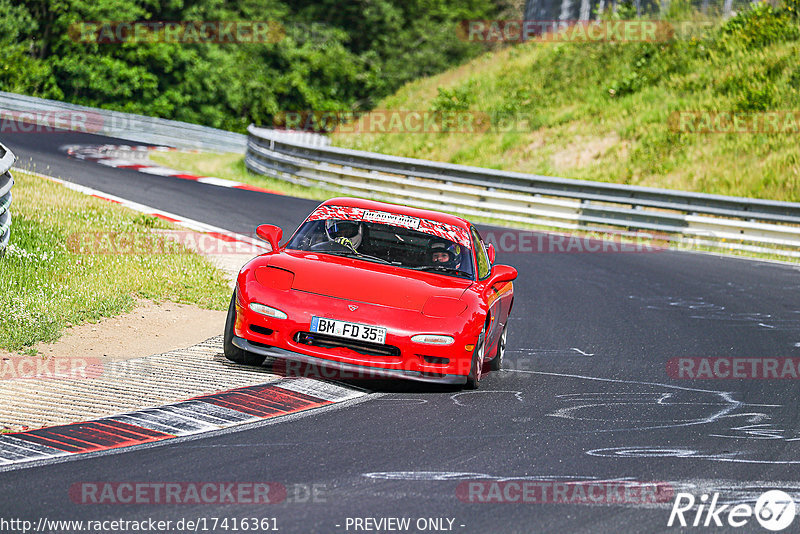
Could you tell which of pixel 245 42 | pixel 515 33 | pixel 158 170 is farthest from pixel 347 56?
pixel 158 170

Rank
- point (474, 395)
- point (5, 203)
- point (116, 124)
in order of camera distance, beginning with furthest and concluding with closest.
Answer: point (116, 124), point (5, 203), point (474, 395)

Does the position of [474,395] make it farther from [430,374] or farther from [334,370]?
[334,370]

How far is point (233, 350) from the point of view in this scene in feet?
25.7

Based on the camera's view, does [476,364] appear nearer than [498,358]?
Yes

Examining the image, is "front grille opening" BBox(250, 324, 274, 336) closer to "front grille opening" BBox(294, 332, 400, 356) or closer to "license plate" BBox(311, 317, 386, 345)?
"front grille opening" BBox(294, 332, 400, 356)

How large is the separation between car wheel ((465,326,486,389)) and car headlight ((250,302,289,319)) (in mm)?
1413

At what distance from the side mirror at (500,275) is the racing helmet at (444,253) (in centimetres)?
32

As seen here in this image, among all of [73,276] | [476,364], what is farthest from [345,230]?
[73,276]

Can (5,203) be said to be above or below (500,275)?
below

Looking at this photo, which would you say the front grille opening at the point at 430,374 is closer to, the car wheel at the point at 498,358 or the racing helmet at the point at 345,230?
the car wheel at the point at 498,358

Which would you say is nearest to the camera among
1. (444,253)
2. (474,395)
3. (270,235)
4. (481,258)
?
(474,395)

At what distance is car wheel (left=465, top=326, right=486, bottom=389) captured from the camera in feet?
25.1

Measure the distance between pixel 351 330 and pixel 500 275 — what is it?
1886 millimetres

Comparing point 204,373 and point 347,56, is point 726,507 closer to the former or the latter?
point 204,373
